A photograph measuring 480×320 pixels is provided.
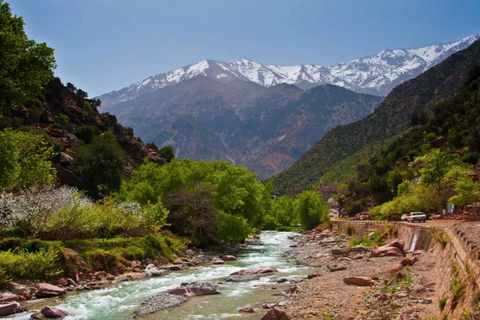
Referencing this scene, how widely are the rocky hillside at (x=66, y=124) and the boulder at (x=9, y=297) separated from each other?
38.0 m

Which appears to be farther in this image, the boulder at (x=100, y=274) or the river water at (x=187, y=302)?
the boulder at (x=100, y=274)

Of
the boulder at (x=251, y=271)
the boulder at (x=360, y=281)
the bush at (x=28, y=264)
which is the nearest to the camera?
the boulder at (x=360, y=281)

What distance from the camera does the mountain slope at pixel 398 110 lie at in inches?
6383

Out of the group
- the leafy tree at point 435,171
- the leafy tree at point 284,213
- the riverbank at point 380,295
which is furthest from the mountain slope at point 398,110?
the riverbank at point 380,295

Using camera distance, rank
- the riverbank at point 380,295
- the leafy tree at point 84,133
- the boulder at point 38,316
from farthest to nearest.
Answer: the leafy tree at point 84,133 < the boulder at point 38,316 < the riverbank at point 380,295

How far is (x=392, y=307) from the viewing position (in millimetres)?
14797

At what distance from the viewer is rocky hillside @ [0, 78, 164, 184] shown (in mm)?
63250

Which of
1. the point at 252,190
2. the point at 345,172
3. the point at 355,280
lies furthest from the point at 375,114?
the point at 355,280

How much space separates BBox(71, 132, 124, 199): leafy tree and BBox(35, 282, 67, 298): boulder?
37446mm

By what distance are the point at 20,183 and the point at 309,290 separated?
34631 millimetres

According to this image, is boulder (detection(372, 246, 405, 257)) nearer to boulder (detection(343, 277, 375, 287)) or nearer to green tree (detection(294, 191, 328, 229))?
boulder (detection(343, 277, 375, 287))

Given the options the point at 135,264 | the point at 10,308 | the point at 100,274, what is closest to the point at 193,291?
the point at 10,308

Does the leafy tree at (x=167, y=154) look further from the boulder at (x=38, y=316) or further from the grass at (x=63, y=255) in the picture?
the boulder at (x=38, y=316)

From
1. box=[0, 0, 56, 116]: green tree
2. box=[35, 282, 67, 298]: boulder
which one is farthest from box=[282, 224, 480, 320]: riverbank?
box=[0, 0, 56, 116]: green tree
